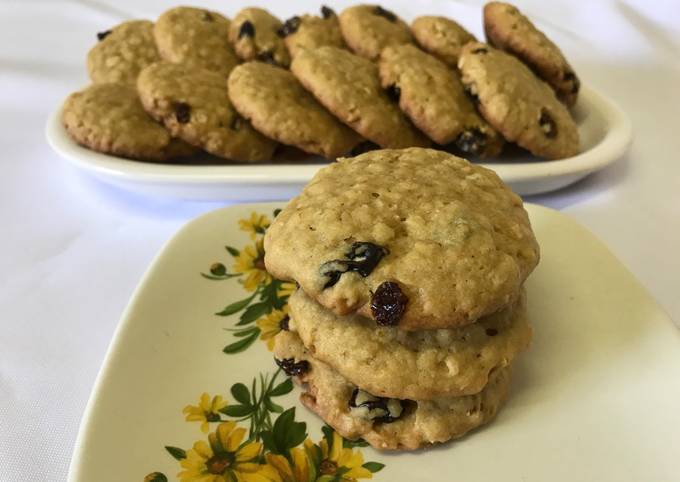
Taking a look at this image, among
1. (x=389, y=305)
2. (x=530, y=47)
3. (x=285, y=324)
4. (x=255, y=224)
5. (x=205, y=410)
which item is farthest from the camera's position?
(x=530, y=47)

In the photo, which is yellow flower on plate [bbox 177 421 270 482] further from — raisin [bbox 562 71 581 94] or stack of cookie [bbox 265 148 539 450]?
raisin [bbox 562 71 581 94]

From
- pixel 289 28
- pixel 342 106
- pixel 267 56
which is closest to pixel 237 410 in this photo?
pixel 342 106

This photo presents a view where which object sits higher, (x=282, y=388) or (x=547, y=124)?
(x=547, y=124)

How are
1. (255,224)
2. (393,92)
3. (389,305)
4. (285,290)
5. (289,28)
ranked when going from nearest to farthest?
(389,305)
(285,290)
(255,224)
(393,92)
(289,28)

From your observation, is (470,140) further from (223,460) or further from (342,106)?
(223,460)

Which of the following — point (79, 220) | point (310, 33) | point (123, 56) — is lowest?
point (79, 220)

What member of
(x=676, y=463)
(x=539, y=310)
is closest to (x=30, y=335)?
(x=539, y=310)

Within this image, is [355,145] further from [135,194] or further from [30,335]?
[30,335]

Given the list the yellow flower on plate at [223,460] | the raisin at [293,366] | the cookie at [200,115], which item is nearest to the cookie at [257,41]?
the cookie at [200,115]
